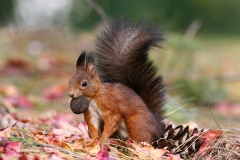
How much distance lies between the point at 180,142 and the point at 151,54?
4.11 meters

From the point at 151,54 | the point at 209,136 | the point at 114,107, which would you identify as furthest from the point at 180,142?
the point at 151,54

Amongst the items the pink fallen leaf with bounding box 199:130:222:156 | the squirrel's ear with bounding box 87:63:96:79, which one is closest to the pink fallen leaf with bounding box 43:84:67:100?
the squirrel's ear with bounding box 87:63:96:79

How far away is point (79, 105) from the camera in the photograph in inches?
105

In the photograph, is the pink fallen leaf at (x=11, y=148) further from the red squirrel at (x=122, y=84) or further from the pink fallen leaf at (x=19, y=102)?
the pink fallen leaf at (x=19, y=102)

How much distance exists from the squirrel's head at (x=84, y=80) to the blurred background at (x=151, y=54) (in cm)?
109

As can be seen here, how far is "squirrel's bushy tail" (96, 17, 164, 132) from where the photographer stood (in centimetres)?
297

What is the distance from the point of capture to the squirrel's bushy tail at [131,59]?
9.73 ft

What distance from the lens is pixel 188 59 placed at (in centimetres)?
633

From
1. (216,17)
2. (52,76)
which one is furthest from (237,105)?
(216,17)

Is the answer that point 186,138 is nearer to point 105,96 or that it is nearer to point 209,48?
point 105,96

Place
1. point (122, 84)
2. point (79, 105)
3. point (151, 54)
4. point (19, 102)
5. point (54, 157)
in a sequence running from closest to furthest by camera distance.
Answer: point (54, 157) → point (79, 105) → point (122, 84) → point (19, 102) → point (151, 54)

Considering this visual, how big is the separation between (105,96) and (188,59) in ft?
12.1

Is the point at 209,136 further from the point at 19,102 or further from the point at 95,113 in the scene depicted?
the point at 19,102

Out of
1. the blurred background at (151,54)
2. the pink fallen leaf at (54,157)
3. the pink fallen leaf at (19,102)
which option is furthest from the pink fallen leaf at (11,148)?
the pink fallen leaf at (19,102)
